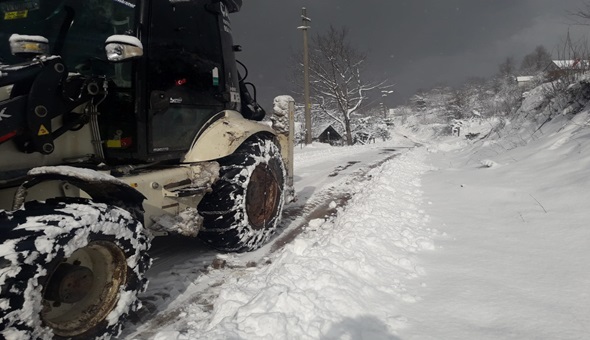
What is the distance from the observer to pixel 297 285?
2504mm

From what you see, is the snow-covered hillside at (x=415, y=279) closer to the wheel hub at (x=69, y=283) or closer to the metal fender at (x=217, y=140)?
the wheel hub at (x=69, y=283)

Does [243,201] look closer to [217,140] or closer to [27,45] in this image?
[217,140]

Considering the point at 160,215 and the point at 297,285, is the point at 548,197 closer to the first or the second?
the point at 297,285

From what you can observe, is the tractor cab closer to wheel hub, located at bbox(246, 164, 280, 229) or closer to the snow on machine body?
the snow on machine body

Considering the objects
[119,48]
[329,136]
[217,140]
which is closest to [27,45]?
[119,48]

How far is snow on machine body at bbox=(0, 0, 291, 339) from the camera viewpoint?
1786 mm

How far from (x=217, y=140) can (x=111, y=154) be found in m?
0.97

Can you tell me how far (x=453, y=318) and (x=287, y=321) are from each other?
96cm

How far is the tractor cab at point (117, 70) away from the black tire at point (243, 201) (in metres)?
0.47

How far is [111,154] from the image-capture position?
2801mm

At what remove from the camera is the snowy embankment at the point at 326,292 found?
6.82 ft

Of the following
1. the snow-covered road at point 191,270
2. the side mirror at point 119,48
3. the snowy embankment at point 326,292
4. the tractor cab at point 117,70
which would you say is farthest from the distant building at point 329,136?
the side mirror at point 119,48

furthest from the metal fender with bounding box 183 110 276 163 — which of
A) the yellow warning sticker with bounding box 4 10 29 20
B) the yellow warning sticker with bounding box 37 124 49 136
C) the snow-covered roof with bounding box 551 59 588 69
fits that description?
the snow-covered roof with bounding box 551 59 588 69

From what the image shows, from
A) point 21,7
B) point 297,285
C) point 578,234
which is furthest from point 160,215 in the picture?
point 578,234
